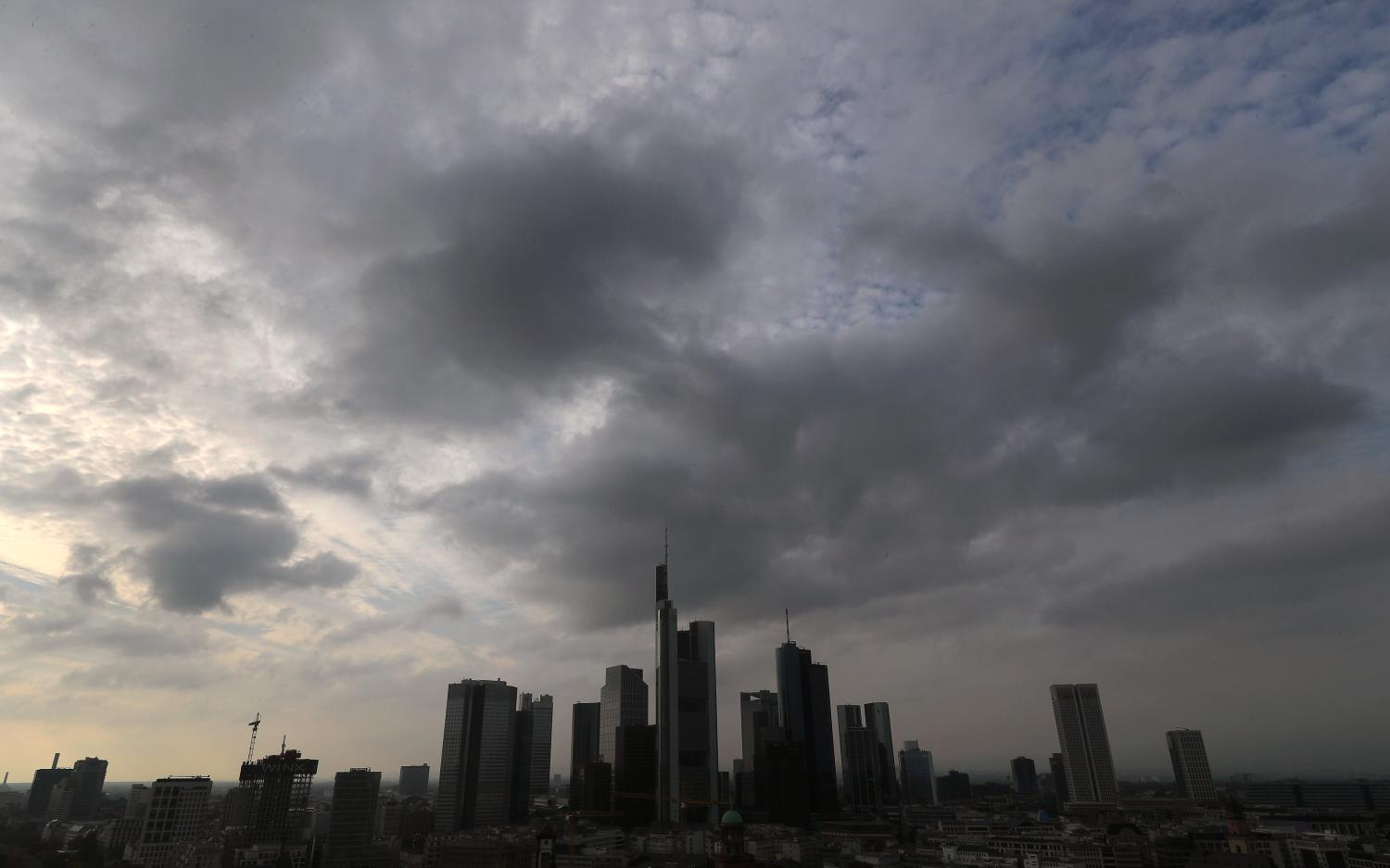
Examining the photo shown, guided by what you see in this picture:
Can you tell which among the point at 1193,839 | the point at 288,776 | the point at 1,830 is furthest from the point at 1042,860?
the point at 1,830

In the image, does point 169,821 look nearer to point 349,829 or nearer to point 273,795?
point 273,795

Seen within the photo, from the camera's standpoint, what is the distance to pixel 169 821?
187625mm

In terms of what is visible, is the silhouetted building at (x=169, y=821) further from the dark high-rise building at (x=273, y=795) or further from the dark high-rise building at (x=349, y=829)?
the dark high-rise building at (x=349, y=829)

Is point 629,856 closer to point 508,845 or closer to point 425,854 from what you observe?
point 508,845

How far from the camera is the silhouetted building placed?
594 ft

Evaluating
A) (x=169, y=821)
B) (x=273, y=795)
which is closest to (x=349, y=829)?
(x=273, y=795)

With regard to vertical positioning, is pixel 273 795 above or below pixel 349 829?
above

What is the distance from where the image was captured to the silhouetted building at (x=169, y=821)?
181 m

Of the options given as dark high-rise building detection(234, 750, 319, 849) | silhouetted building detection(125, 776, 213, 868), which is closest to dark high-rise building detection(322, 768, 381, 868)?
dark high-rise building detection(234, 750, 319, 849)

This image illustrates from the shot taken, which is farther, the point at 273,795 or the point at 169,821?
the point at 273,795

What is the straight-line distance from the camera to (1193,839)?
181m

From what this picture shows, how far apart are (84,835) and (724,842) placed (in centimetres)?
18559

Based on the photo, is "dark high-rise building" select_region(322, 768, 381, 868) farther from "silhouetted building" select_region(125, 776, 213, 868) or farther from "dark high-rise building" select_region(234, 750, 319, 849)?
"silhouetted building" select_region(125, 776, 213, 868)

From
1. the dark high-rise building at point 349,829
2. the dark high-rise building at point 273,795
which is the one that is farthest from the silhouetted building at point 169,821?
the dark high-rise building at point 349,829
